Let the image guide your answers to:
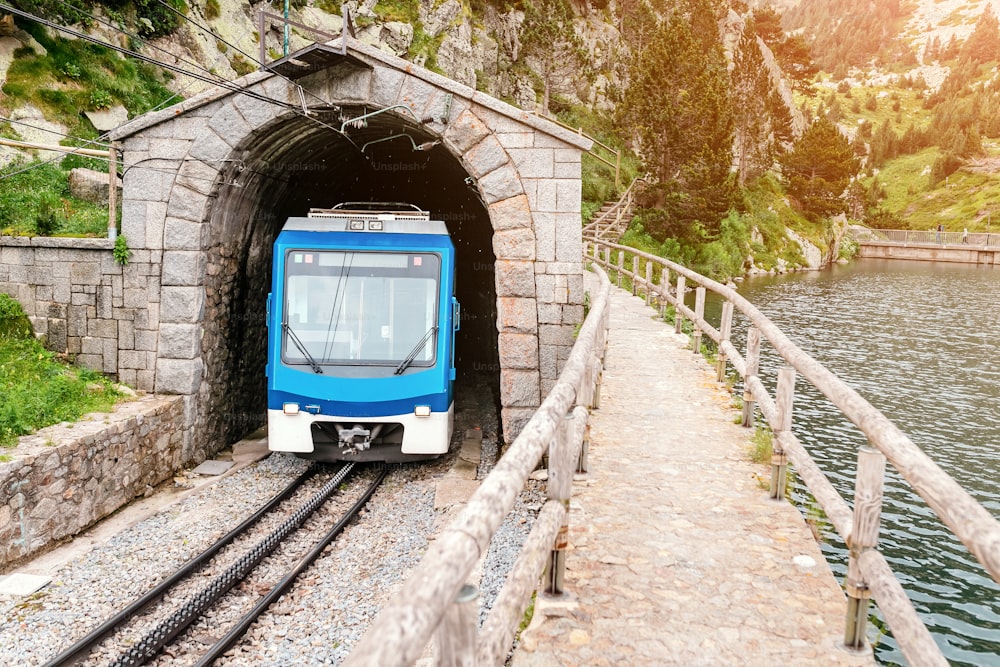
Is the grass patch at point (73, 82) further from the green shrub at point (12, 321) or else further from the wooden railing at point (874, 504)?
the wooden railing at point (874, 504)

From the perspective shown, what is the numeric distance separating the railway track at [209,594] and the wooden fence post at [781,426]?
4367 mm

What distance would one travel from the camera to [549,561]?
412cm

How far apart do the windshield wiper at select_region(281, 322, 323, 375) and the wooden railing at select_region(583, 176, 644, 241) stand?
20992mm

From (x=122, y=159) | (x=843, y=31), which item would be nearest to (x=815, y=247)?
(x=122, y=159)

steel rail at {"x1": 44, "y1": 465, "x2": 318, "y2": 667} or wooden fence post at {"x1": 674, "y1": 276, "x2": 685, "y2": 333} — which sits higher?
wooden fence post at {"x1": 674, "y1": 276, "x2": 685, "y2": 333}

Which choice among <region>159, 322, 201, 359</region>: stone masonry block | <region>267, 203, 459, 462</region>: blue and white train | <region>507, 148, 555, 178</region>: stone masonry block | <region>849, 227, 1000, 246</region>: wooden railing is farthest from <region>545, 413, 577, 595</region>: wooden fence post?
<region>849, 227, 1000, 246</region>: wooden railing

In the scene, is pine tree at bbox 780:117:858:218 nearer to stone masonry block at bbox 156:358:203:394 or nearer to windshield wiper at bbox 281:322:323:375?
windshield wiper at bbox 281:322:323:375

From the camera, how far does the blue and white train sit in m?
9.55

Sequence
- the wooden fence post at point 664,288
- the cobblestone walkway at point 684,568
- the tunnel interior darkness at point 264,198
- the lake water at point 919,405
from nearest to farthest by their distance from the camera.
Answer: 1. the cobblestone walkway at point 684,568
2. the lake water at point 919,405
3. the tunnel interior darkness at point 264,198
4. the wooden fence post at point 664,288

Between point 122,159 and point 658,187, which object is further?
point 658,187

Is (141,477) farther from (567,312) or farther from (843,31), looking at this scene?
(843,31)

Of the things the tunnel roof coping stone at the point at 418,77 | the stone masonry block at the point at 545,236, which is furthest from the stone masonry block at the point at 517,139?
the stone masonry block at the point at 545,236

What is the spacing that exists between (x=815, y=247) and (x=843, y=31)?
11698 cm

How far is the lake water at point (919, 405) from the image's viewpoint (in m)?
7.16
